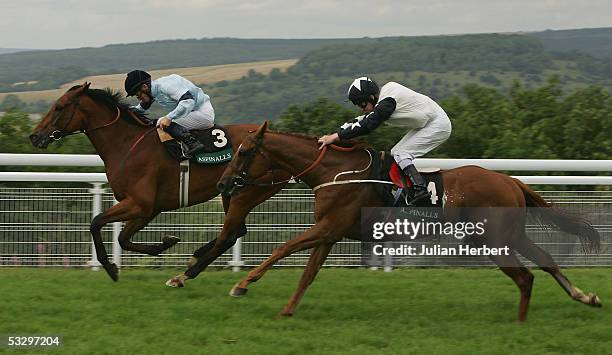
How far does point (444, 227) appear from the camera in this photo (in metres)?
6.61

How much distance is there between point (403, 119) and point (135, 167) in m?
2.19

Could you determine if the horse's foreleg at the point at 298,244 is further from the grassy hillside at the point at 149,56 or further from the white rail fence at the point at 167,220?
the grassy hillside at the point at 149,56

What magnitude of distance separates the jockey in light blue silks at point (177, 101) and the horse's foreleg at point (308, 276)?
62.7 inches

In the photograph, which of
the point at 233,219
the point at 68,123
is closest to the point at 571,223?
the point at 233,219

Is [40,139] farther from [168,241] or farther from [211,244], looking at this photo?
[211,244]

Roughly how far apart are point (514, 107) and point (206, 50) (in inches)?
1943

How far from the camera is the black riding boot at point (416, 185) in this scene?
642 cm

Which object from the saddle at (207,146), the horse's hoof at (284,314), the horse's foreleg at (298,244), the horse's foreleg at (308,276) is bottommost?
the horse's hoof at (284,314)

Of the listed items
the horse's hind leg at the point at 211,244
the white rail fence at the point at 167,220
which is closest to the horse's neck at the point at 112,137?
the white rail fence at the point at 167,220

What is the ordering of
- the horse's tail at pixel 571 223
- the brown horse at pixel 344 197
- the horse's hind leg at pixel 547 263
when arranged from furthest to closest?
the horse's tail at pixel 571 223
the horse's hind leg at pixel 547 263
the brown horse at pixel 344 197

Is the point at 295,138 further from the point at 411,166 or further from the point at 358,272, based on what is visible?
the point at 358,272

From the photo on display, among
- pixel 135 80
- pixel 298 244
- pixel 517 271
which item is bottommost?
pixel 517 271

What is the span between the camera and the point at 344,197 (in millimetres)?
6520

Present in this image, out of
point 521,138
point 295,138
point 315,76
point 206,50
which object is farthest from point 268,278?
point 206,50
